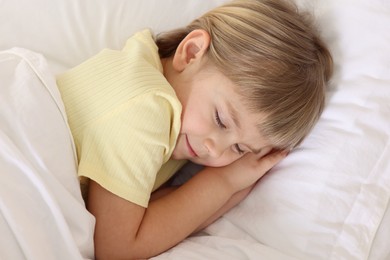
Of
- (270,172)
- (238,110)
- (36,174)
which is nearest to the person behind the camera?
(36,174)

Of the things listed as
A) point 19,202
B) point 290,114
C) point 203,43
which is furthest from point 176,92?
point 19,202

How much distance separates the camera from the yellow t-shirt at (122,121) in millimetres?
925

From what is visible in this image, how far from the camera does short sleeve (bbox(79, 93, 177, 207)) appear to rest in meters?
0.92

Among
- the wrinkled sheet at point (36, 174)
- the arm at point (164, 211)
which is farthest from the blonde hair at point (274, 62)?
the wrinkled sheet at point (36, 174)

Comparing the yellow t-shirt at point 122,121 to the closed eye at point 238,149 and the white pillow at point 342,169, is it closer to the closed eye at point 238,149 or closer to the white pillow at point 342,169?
the closed eye at point 238,149

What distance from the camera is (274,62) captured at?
99 cm

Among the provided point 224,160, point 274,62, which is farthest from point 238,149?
point 274,62

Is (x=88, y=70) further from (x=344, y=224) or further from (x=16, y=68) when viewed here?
(x=344, y=224)

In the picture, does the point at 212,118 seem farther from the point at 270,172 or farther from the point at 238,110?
the point at 270,172

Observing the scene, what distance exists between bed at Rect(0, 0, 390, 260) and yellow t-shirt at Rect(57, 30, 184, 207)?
42mm

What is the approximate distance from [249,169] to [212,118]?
0.50ft

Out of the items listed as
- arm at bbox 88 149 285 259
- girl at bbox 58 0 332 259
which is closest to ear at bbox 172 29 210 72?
Result: girl at bbox 58 0 332 259

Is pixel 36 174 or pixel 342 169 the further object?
pixel 342 169

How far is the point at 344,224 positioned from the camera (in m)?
0.97
